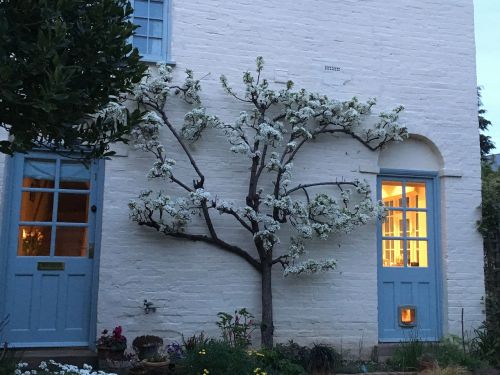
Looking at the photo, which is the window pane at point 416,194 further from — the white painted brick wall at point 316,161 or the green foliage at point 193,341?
the green foliage at point 193,341

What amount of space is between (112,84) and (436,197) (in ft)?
19.1

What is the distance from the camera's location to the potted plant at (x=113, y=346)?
259 inches

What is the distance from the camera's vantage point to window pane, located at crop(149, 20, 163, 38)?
26.1 ft

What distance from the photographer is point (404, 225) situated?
8.56m

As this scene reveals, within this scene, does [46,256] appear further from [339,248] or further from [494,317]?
[494,317]

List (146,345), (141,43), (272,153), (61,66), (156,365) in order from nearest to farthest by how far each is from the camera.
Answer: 1. (61,66)
2. (156,365)
3. (146,345)
4. (272,153)
5. (141,43)

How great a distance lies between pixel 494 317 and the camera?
27.3 ft

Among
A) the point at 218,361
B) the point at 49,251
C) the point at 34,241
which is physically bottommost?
the point at 218,361

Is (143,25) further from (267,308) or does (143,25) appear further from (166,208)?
(267,308)

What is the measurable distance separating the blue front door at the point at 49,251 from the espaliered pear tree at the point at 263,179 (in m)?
0.82

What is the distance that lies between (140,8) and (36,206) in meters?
2.95

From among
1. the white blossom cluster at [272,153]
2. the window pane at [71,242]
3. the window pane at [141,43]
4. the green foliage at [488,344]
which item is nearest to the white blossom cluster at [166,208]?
the white blossom cluster at [272,153]

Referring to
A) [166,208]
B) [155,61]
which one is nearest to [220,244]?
[166,208]

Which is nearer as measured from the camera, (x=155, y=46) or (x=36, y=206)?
(x=36, y=206)
